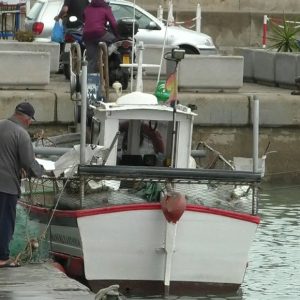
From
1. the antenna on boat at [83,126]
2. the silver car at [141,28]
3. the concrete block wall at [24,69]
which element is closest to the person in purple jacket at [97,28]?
the concrete block wall at [24,69]

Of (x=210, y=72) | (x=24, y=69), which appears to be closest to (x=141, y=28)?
(x=210, y=72)

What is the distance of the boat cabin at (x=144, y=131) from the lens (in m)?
16.1

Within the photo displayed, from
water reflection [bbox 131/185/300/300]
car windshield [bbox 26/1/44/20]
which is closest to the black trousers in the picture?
water reflection [bbox 131/185/300/300]

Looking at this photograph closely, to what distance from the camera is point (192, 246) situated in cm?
1538

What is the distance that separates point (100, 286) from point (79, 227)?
628 millimetres

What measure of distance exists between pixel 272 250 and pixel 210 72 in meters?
5.73

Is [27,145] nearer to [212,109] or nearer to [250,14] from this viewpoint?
[212,109]

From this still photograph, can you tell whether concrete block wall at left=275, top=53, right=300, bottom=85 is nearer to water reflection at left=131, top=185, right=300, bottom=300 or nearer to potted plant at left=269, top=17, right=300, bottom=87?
potted plant at left=269, top=17, right=300, bottom=87

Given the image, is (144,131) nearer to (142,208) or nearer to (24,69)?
(142,208)

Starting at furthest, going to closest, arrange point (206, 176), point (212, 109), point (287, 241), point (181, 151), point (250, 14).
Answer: point (250, 14), point (212, 109), point (287, 241), point (181, 151), point (206, 176)

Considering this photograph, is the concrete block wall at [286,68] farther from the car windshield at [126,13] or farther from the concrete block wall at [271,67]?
the car windshield at [126,13]

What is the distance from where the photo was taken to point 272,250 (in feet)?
61.7

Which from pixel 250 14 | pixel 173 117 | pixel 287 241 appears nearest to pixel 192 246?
pixel 173 117

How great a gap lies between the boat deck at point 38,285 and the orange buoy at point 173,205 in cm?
122
